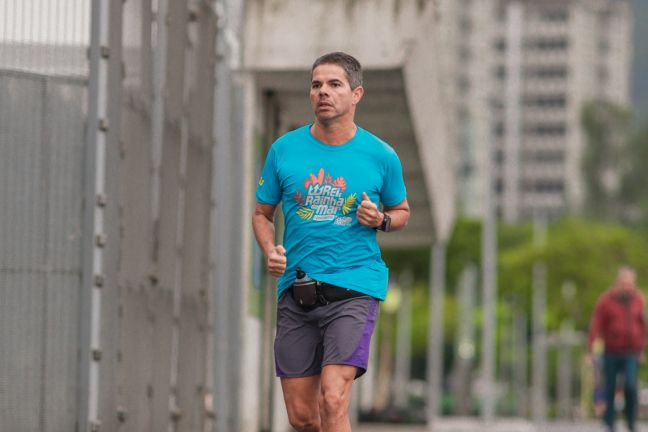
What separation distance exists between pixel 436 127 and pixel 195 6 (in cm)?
939

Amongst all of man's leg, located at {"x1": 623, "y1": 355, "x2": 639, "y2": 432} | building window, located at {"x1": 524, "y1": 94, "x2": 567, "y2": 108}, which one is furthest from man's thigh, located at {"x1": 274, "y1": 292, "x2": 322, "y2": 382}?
building window, located at {"x1": 524, "y1": 94, "x2": 567, "y2": 108}

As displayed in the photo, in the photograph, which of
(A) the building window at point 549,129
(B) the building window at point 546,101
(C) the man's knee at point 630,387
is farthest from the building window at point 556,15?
(C) the man's knee at point 630,387

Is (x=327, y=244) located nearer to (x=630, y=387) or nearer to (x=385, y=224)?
(x=385, y=224)

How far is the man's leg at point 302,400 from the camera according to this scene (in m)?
6.93

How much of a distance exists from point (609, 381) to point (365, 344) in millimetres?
9288

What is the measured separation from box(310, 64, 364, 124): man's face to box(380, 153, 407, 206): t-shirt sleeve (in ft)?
1.06

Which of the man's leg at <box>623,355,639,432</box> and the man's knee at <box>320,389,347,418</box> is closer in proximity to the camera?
the man's knee at <box>320,389,347,418</box>

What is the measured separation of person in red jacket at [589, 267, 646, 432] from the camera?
605 inches

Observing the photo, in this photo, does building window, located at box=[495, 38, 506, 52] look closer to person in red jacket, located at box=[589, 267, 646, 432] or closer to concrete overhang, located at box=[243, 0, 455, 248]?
concrete overhang, located at box=[243, 0, 455, 248]

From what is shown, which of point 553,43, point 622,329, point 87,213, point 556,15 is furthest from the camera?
point 556,15

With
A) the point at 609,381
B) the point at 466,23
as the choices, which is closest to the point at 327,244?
the point at 609,381

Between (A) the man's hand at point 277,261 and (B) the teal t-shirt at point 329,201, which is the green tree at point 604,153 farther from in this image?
(A) the man's hand at point 277,261

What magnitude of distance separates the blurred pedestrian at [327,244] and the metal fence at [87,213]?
1749 millimetres

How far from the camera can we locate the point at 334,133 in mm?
6969
